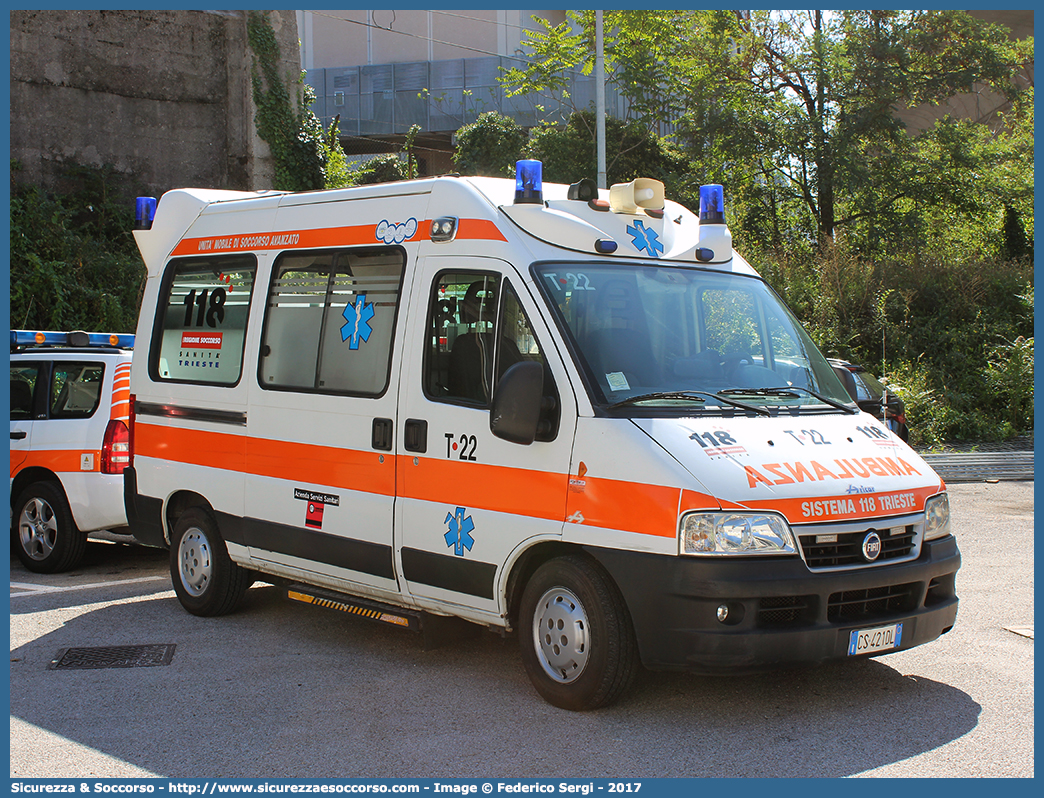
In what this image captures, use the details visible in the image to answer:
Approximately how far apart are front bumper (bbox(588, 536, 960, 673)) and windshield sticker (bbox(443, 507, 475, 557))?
81 centimetres

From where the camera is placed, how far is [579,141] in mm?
28281

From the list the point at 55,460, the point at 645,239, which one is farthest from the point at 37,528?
the point at 645,239

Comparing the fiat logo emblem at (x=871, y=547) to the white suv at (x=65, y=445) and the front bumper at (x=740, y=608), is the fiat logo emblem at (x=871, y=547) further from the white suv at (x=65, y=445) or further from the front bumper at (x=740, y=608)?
the white suv at (x=65, y=445)

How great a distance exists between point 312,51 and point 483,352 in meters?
45.3

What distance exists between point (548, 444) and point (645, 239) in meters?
1.42

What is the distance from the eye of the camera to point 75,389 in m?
8.74

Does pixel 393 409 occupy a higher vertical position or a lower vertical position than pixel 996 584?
higher

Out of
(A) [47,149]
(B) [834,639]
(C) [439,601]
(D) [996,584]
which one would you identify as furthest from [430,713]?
(A) [47,149]

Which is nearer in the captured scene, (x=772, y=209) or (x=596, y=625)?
(x=596, y=625)

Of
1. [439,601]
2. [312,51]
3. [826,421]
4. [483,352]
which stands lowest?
[439,601]

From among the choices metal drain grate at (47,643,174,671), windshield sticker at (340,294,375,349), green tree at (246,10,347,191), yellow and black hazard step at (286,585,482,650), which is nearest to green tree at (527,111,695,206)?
green tree at (246,10,347,191)

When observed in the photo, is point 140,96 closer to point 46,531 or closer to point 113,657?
point 46,531

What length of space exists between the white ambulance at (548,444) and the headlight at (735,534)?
0.04 feet

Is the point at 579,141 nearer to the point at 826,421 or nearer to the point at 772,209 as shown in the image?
the point at 772,209
